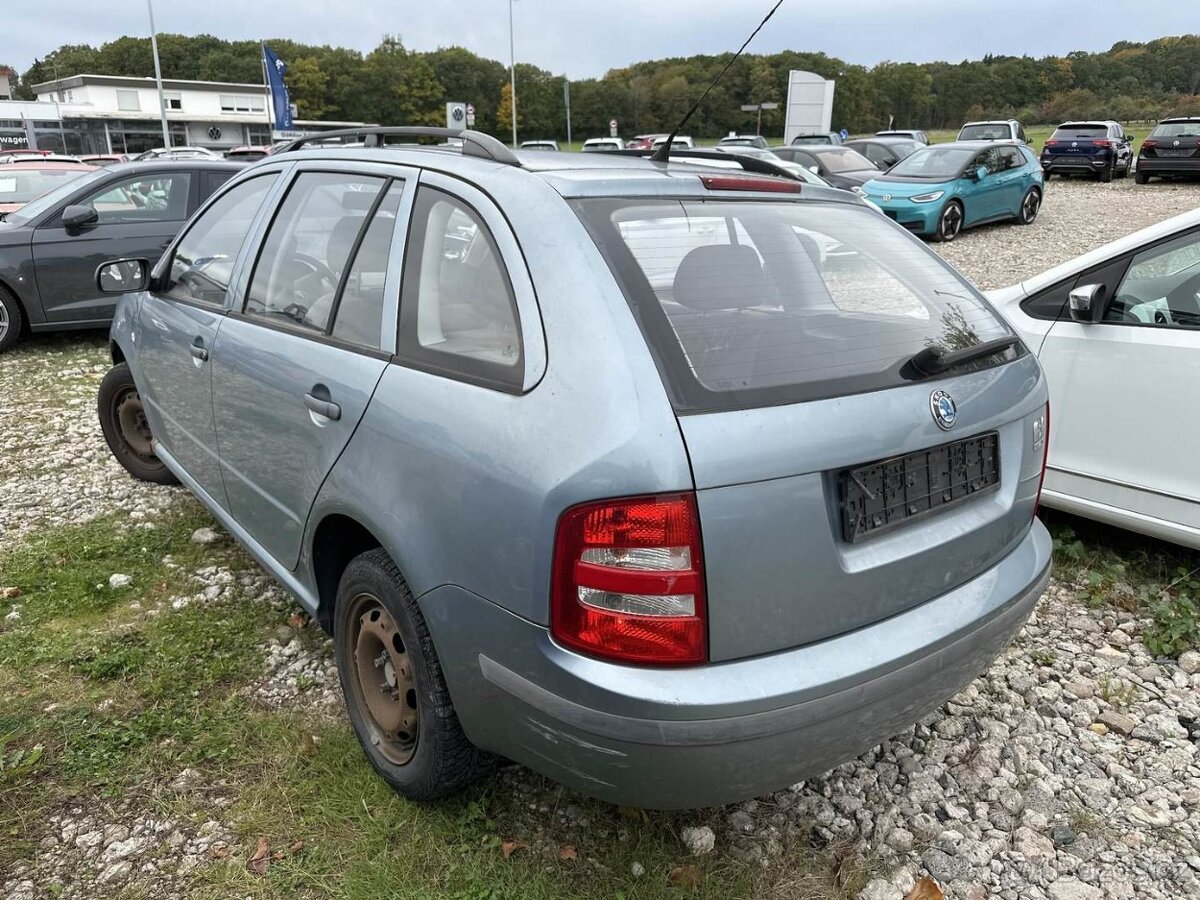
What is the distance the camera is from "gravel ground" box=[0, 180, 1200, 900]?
229 centimetres

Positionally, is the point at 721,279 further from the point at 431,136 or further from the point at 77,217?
the point at 77,217

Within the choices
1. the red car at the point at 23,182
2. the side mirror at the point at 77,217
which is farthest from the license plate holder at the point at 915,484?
the red car at the point at 23,182

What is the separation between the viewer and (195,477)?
12.0 ft

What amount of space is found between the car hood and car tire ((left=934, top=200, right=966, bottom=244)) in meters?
0.33

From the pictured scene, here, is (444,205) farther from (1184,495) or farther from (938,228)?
(938,228)

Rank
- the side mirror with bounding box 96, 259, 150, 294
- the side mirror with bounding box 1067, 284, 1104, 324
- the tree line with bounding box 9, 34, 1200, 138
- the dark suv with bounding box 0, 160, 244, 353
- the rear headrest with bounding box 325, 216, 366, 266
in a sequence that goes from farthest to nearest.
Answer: the tree line with bounding box 9, 34, 1200, 138, the dark suv with bounding box 0, 160, 244, 353, the side mirror with bounding box 96, 259, 150, 294, the side mirror with bounding box 1067, 284, 1104, 324, the rear headrest with bounding box 325, 216, 366, 266

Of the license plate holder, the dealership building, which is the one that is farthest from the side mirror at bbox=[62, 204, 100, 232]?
the dealership building

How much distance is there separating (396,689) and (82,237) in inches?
280

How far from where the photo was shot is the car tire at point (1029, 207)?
51.9 feet

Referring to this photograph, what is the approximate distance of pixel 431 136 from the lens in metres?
2.77

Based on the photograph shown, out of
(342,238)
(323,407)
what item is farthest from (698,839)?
(342,238)

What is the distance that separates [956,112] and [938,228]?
295ft

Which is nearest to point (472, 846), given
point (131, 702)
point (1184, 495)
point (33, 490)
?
point (131, 702)

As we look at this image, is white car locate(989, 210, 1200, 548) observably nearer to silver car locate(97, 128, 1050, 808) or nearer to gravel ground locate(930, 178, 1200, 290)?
silver car locate(97, 128, 1050, 808)
